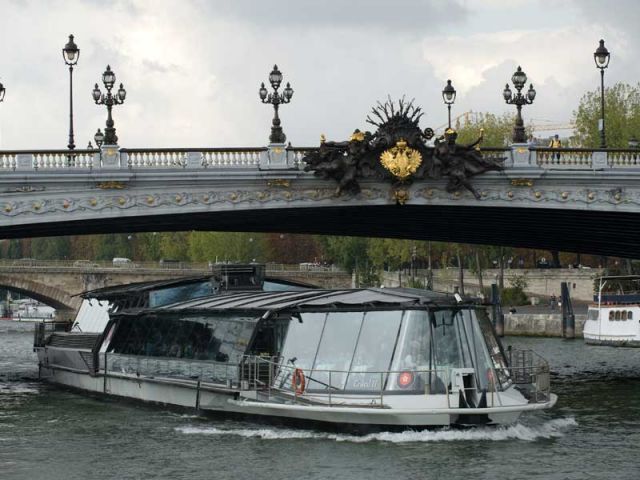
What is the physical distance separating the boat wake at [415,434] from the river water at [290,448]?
0.08 feet

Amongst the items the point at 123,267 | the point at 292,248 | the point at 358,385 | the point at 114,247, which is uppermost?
the point at 114,247

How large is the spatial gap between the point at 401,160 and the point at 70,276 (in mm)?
60072

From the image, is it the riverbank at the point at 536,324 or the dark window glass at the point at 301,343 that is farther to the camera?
the riverbank at the point at 536,324

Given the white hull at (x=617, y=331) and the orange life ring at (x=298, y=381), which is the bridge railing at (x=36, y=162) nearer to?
the orange life ring at (x=298, y=381)

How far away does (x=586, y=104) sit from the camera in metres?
86.5

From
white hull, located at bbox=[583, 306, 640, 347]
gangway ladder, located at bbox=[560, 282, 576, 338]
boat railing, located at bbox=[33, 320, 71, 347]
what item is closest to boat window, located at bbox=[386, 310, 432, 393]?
boat railing, located at bbox=[33, 320, 71, 347]

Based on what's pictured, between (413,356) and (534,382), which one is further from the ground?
(413,356)

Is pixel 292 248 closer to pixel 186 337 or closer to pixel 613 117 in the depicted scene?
pixel 613 117

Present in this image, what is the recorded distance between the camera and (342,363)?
31.4 metres

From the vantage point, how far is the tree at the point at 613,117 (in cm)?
7794

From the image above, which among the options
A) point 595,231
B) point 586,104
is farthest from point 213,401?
point 586,104

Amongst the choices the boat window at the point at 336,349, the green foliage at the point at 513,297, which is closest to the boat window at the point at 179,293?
the boat window at the point at 336,349

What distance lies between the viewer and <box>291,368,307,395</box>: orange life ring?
31.4 meters

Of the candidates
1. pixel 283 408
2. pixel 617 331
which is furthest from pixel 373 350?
pixel 617 331
